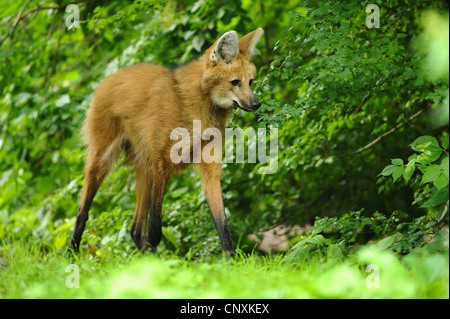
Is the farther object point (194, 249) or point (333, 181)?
point (333, 181)

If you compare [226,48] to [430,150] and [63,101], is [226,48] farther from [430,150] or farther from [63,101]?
[63,101]

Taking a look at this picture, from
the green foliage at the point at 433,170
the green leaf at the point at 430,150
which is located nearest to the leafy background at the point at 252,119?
the green foliage at the point at 433,170

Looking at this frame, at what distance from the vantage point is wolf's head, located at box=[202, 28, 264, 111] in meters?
3.42

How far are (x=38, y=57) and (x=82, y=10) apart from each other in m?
0.90

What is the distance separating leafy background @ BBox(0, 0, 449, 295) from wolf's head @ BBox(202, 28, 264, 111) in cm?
14

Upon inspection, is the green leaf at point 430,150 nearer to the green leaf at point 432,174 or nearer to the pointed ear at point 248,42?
the green leaf at point 432,174

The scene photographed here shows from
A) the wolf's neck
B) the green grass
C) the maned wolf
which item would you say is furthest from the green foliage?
the wolf's neck

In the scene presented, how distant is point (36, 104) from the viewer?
5.48 m

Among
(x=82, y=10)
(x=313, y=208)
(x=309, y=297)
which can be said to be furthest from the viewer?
(x=313, y=208)

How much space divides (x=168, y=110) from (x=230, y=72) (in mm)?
512

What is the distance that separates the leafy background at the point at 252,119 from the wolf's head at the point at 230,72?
0.14 meters

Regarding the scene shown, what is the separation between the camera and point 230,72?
137 inches
